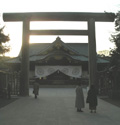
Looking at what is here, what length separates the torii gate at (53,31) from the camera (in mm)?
18125

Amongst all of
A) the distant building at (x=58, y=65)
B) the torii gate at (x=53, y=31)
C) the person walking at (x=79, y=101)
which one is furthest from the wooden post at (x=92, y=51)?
the distant building at (x=58, y=65)

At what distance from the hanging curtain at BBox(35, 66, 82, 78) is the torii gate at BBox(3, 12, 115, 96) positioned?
14010 mm

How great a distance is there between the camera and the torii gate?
1812 centimetres

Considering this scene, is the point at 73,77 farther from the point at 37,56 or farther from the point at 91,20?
the point at 91,20

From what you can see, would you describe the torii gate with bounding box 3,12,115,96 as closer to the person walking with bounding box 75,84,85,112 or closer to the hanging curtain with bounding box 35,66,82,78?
the person walking with bounding box 75,84,85,112

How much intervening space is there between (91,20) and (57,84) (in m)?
15.5

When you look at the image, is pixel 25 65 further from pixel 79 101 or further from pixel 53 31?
pixel 79 101

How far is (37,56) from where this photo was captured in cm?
3525

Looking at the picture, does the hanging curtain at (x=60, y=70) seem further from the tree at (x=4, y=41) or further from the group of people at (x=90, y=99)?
the group of people at (x=90, y=99)

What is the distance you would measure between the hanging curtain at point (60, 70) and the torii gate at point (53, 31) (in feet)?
46.0

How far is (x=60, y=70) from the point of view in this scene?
32.4 meters

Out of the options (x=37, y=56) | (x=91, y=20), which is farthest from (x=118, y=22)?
(x=37, y=56)

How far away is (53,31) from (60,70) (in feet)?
47.5

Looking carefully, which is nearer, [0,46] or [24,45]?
[24,45]
